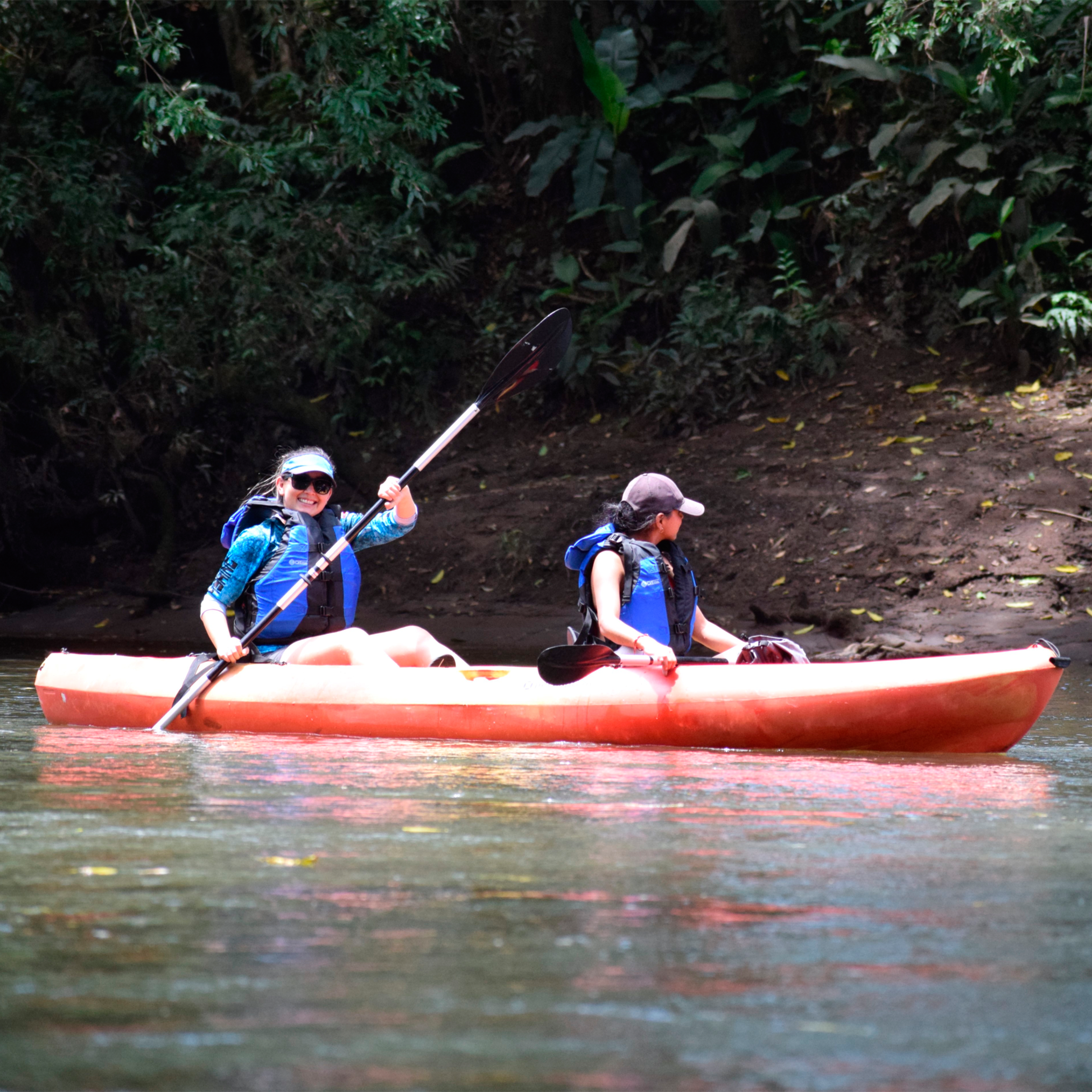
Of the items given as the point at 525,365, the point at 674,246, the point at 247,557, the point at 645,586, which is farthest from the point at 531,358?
the point at 674,246

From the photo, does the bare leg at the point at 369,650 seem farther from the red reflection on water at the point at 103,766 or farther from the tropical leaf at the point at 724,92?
the tropical leaf at the point at 724,92

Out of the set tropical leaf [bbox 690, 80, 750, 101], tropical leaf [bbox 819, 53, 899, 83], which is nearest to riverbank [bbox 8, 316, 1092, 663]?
tropical leaf [bbox 819, 53, 899, 83]

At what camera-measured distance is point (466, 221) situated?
1617 centimetres

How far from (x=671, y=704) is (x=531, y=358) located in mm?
2541

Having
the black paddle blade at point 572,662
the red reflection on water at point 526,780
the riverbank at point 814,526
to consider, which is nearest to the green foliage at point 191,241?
the riverbank at point 814,526

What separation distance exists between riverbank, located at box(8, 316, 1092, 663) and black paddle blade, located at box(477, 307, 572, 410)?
2.55 m

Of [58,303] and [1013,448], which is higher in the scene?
[58,303]

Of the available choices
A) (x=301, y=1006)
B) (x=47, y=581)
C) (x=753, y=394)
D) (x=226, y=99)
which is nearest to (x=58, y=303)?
(x=47, y=581)

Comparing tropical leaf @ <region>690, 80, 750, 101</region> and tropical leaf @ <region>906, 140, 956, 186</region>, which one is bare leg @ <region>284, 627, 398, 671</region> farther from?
tropical leaf @ <region>690, 80, 750, 101</region>

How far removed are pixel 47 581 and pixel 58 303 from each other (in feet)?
Result: 8.60

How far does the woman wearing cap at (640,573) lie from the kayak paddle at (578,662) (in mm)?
57

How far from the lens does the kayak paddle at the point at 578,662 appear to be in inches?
218

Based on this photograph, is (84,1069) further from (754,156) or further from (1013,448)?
(754,156)

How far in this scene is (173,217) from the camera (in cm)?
1208
